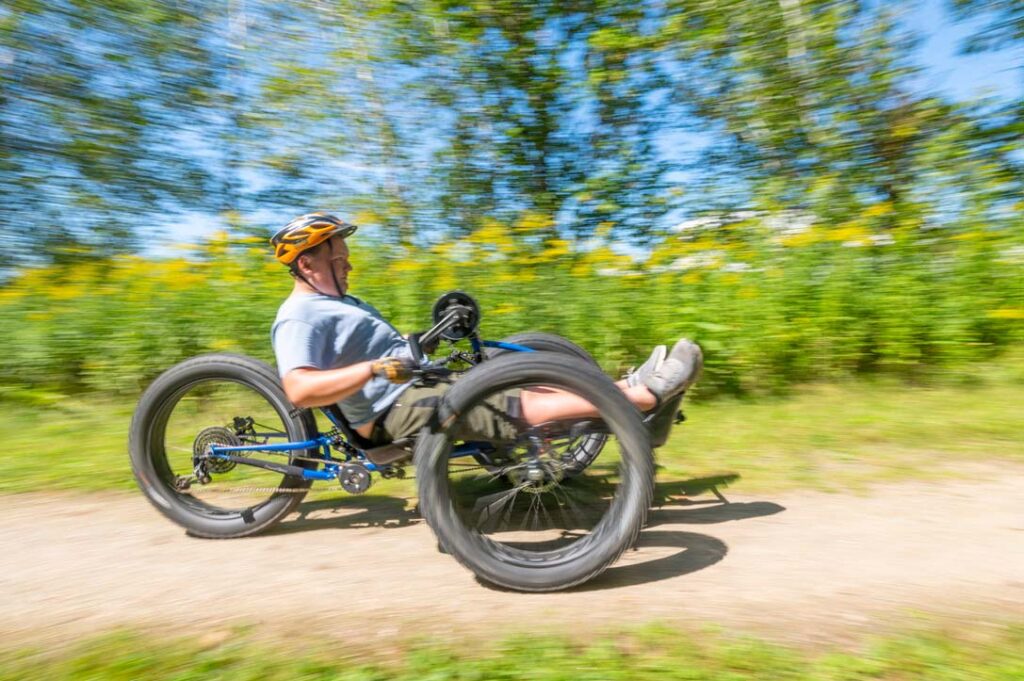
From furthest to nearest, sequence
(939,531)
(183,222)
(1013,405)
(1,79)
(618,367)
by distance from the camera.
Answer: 1. (183,222)
2. (1,79)
3. (618,367)
4. (1013,405)
5. (939,531)

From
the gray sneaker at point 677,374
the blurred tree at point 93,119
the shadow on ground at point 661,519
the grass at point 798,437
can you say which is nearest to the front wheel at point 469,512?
the shadow on ground at point 661,519

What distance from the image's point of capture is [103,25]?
9.89 m

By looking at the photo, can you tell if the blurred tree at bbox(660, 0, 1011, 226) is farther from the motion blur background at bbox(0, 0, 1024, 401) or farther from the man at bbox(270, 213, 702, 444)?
the man at bbox(270, 213, 702, 444)

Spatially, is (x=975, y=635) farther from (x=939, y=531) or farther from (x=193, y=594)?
(x=193, y=594)

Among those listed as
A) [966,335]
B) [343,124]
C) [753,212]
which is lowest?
[966,335]

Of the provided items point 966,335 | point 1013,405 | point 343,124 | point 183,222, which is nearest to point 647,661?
point 1013,405

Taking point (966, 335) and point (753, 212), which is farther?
point (753, 212)

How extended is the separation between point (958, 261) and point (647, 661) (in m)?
5.36

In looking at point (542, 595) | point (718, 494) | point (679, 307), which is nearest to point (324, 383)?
point (542, 595)

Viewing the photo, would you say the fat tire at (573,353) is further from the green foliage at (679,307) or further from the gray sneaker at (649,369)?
the green foliage at (679,307)

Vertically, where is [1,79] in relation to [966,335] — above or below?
above

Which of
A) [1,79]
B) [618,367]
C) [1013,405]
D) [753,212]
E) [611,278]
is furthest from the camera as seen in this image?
[1,79]

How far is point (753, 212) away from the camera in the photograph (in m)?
7.96

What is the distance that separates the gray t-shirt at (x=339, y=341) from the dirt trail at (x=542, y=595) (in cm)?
65
